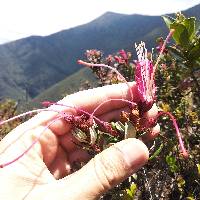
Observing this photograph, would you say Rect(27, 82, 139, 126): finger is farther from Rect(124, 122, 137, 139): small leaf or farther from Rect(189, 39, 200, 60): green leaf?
Rect(189, 39, 200, 60): green leaf

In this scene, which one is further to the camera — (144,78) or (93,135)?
(93,135)

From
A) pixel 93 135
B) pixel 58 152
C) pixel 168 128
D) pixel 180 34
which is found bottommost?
pixel 168 128

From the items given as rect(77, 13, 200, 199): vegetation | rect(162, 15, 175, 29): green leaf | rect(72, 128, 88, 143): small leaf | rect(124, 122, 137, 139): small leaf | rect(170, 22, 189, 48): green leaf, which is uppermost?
rect(162, 15, 175, 29): green leaf

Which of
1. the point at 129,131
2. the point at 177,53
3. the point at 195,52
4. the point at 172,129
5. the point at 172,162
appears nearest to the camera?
the point at 129,131

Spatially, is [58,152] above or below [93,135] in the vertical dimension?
below

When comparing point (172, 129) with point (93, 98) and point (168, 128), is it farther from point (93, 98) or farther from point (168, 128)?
point (93, 98)

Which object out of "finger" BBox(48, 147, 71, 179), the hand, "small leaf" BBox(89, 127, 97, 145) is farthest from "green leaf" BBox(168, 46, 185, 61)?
"small leaf" BBox(89, 127, 97, 145)

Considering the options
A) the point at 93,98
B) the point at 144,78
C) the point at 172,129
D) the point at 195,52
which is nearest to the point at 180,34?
the point at 195,52

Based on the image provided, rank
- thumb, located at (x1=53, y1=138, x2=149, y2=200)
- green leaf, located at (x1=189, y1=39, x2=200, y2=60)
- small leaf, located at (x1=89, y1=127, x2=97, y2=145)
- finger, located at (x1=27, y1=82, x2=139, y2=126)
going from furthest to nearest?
green leaf, located at (x1=189, y1=39, x2=200, y2=60), finger, located at (x1=27, y1=82, x2=139, y2=126), small leaf, located at (x1=89, y1=127, x2=97, y2=145), thumb, located at (x1=53, y1=138, x2=149, y2=200)
